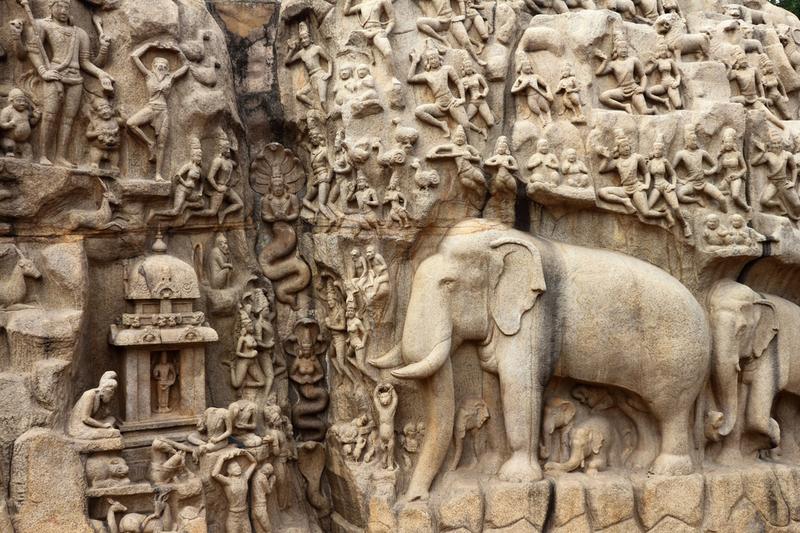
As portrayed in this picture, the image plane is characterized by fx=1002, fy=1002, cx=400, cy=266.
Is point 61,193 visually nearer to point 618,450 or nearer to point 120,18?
point 120,18

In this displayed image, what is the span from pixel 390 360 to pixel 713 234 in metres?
3.92

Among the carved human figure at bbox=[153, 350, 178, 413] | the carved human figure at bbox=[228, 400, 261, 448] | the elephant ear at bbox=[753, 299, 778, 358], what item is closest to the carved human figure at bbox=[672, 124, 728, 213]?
the elephant ear at bbox=[753, 299, 778, 358]

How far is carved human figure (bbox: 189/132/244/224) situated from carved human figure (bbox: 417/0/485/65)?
261 cm

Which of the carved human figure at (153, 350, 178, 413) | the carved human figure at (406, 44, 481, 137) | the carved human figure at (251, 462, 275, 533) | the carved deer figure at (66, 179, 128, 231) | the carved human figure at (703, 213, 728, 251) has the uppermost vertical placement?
the carved human figure at (406, 44, 481, 137)

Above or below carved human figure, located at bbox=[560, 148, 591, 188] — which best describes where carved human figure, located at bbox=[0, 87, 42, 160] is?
above

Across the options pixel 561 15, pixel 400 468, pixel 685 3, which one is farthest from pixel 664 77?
pixel 400 468

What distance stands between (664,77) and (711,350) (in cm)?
337

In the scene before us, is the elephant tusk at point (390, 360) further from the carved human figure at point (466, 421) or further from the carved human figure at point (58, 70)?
the carved human figure at point (58, 70)

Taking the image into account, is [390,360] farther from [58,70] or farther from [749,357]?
[58,70]

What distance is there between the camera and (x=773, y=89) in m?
13.2

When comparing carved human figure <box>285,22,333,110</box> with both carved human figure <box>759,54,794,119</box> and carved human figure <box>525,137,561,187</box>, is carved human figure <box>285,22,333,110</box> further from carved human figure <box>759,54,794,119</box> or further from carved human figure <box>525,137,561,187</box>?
carved human figure <box>759,54,794,119</box>

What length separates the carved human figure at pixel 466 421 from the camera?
10.9 m

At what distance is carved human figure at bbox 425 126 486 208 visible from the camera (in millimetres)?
10766

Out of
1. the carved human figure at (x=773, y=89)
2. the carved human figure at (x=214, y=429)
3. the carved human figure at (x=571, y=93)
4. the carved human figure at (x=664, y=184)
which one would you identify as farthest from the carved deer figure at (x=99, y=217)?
the carved human figure at (x=773, y=89)
